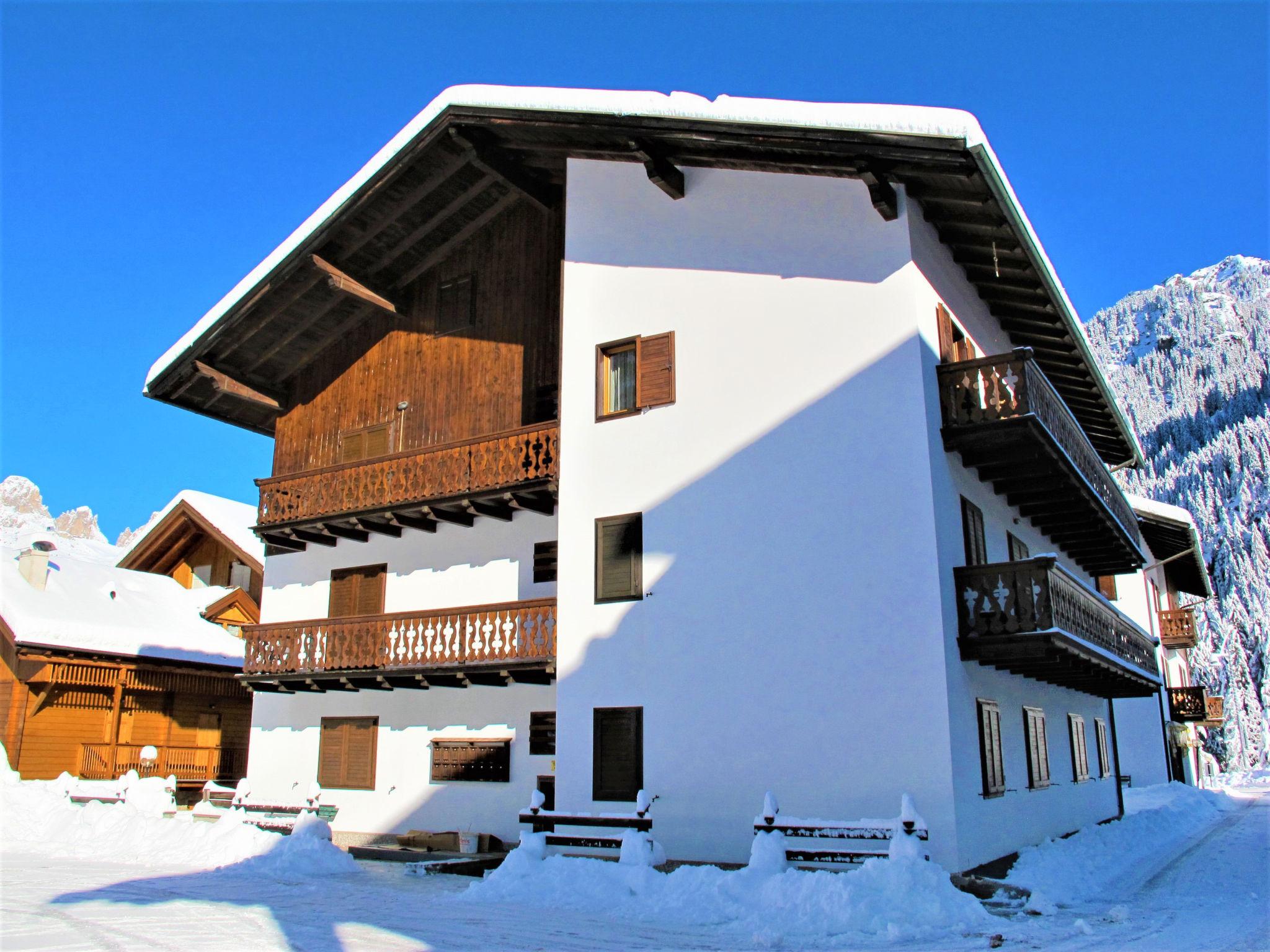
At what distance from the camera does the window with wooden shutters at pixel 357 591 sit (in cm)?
2075

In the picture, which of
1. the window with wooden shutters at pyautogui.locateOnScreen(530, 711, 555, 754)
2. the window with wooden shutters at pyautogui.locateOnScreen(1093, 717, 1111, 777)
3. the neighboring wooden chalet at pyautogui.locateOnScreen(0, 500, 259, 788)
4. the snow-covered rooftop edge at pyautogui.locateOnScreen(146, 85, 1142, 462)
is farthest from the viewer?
the neighboring wooden chalet at pyautogui.locateOnScreen(0, 500, 259, 788)

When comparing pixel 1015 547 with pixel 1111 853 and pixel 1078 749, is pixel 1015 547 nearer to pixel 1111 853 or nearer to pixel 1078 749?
pixel 1078 749

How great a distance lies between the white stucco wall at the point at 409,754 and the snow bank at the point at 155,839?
221 cm

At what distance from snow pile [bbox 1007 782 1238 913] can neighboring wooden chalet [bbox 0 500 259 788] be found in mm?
21069

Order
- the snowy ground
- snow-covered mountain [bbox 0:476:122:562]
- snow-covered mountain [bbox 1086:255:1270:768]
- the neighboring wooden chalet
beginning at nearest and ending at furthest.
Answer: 1. the snowy ground
2. the neighboring wooden chalet
3. snow-covered mountain [bbox 1086:255:1270:768]
4. snow-covered mountain [bbox 0:476:122:562]

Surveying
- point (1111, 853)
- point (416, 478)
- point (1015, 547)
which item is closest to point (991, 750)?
point (1015, 547)

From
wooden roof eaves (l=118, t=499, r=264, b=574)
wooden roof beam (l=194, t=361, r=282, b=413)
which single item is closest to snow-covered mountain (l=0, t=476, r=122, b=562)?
wooden roof eaves (l=118, t=499, r=264, b=574)

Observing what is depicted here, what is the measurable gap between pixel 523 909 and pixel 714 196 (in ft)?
36.4

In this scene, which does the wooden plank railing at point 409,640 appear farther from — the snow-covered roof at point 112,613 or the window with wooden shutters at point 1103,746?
the window with wooden shutters at point 1103,746

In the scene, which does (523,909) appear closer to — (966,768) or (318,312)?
(966,768)

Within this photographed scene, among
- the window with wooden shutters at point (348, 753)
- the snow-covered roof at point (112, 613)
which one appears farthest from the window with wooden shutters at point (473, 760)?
the snow-covered roof at point (112, 613)

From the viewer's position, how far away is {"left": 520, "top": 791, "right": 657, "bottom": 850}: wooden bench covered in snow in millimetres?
13977

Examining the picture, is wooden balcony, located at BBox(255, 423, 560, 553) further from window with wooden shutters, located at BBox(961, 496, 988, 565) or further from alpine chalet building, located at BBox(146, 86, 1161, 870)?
window with wooden shutters, located at BBox(961, 496, 988, 565)

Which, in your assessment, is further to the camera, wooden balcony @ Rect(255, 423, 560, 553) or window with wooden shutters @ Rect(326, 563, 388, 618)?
window with wooden shutters @ Rect(326, 563, 388, 618)
